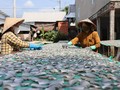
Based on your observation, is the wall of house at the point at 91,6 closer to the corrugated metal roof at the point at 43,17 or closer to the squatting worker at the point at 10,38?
the squatting worker at the point at 10,38

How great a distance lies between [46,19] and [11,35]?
55854 millimetres

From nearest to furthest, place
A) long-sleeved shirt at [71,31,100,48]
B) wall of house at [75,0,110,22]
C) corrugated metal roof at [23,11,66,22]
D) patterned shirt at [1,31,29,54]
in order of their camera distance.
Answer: patterned shirt at [1,31,29,54], long-sleeved shirt at [71,31,100,48], wall of house at [75,0,110,22], corrugated metal roof at [23,11,66,22]

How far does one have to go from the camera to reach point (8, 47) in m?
7.49

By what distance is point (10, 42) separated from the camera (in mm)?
7367

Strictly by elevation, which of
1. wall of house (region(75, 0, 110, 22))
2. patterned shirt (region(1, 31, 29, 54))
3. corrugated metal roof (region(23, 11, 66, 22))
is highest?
corrugated metal roof (region(23, 11, 66, 22))

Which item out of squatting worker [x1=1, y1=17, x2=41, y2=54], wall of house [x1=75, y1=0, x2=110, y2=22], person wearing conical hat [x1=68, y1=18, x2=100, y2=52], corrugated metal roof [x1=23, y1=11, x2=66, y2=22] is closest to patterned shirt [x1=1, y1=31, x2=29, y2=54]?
squatting worker [x1=1, y1=17, x2=41, y2=54]

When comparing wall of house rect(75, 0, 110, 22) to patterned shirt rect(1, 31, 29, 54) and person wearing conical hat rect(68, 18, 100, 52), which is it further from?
patterned shirt rect(1, 31, 29, 54)

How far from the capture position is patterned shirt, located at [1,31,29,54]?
23.7 feet

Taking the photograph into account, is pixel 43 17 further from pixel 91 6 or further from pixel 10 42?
pixel 10 42

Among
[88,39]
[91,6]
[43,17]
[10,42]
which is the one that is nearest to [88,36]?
[88,39]

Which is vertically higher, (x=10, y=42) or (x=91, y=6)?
(x=91, y=6)

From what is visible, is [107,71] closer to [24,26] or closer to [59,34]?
[59,34]

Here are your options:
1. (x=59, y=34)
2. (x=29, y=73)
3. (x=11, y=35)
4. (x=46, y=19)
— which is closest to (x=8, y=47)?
(x=11, y=35)

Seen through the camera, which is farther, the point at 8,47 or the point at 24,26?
the point at 24,26
